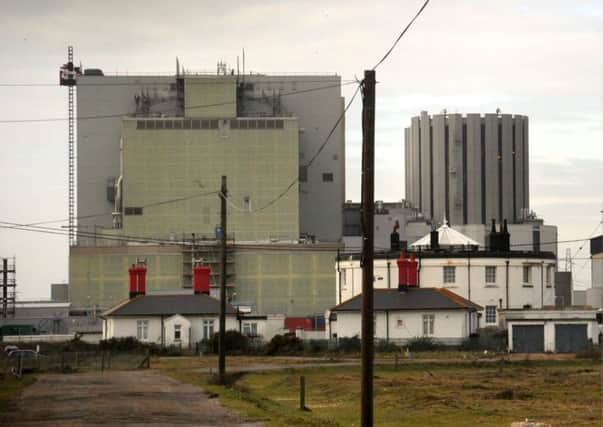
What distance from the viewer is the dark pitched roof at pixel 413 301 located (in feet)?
322

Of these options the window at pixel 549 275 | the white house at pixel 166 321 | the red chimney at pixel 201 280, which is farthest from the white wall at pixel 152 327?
the window at pixel 549 275

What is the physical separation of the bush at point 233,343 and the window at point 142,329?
203 inches

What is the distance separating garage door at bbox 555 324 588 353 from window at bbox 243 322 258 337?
2299cm

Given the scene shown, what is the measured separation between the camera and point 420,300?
9919 centimetres

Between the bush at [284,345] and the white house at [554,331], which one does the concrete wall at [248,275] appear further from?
the white house at [554,331]

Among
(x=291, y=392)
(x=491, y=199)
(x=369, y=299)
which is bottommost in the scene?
(x=291, y=392)

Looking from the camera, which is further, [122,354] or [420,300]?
[420,300]

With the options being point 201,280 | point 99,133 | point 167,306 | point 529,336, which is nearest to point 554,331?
point 529,336

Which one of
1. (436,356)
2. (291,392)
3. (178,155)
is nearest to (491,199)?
(178,155)

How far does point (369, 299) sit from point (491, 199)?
5311 inches

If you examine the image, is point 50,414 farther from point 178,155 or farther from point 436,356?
point 178,155

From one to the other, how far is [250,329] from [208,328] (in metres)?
7.27

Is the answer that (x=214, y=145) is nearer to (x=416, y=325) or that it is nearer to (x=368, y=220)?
(x=416, y=325)

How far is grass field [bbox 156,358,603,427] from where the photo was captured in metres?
42.2
